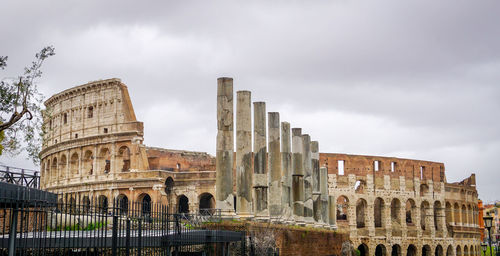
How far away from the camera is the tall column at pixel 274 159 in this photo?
941 inches

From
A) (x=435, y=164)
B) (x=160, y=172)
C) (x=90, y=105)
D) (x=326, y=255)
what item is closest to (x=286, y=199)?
(x=326, y=255)

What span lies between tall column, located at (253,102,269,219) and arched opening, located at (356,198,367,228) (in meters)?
22.3

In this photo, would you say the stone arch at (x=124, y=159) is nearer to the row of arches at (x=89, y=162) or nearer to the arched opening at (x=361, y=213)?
the row of arches at (x=89, y=162)

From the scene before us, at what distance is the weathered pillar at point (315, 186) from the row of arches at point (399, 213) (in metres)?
12.1

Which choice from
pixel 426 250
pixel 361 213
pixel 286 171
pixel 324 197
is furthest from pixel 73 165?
pixel 426 250

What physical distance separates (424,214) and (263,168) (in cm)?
2738

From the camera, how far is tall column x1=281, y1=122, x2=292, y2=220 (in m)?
25.0

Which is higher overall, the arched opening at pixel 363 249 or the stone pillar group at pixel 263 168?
the stone pillar group at pixel 263 168

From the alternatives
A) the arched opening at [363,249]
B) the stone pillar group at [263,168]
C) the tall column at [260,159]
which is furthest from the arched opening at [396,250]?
the tall column at [260,159]

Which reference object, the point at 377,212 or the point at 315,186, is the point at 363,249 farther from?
the point at 315,186

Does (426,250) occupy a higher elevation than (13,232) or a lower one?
lower

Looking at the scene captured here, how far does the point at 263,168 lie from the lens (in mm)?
22531

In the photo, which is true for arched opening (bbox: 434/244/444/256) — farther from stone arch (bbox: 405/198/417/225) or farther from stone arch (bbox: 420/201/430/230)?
stone arch (bbox: 405/198/417/225)

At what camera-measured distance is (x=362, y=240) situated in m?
42.2
